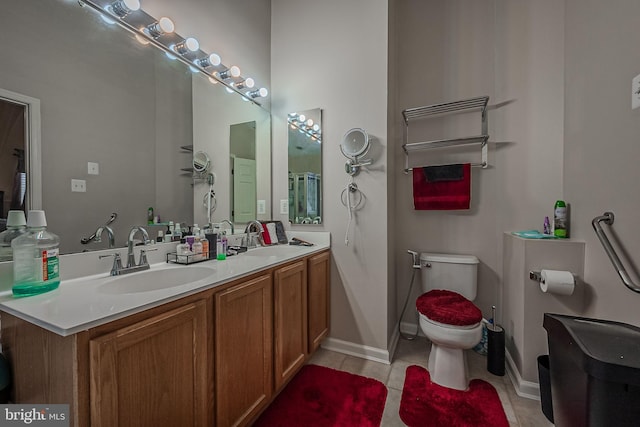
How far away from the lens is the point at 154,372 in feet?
2.61

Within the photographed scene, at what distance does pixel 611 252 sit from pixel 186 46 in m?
2.33

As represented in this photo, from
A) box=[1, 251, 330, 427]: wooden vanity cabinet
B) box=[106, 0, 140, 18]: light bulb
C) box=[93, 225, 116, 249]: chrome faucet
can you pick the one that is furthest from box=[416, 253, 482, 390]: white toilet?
box=[106, 0, 140, 18]: light bulb

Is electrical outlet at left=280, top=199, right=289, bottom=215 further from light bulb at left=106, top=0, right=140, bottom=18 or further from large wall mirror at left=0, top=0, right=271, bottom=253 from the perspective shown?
light bulb at left=106, top=0, right=140, bottom=18

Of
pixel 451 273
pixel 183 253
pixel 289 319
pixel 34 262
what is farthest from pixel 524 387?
pixel 34 262

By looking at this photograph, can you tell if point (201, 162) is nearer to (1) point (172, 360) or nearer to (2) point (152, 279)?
(2) point (152, 279)

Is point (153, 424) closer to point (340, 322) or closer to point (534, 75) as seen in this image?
point (340, 322)

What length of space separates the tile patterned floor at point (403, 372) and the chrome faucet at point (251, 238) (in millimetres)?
949

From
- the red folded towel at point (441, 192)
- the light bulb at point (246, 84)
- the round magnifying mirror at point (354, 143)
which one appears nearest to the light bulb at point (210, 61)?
the light bulb at point (246, 84)

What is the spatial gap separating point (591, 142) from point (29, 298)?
8.09 feet

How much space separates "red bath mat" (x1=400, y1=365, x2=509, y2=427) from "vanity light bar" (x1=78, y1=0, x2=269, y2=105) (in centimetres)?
234

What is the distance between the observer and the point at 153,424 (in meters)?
0.79

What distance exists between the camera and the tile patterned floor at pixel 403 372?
134 centimetres

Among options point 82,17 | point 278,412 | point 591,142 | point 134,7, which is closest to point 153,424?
point 278,412

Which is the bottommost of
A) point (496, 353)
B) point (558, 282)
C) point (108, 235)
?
point (496, 353)
